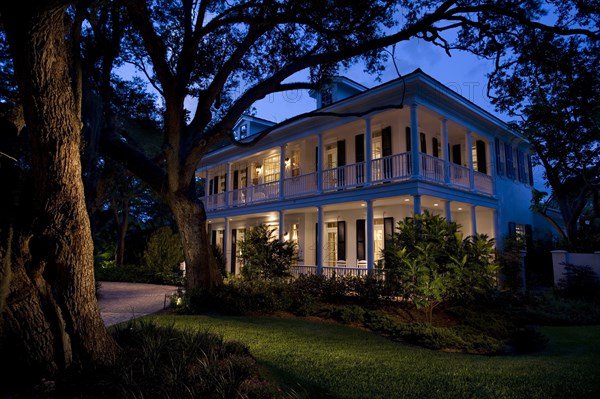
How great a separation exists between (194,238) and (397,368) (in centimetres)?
689

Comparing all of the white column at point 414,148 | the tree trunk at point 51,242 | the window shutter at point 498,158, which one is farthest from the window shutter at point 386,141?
the tree trunk at point 51,242

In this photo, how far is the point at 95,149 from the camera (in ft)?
30.0

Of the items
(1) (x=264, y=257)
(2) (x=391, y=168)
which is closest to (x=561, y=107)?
(2) (x=391, y=168)

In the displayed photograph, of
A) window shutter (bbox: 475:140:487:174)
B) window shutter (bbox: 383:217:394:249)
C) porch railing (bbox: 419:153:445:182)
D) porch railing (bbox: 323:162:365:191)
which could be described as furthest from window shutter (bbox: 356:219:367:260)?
window shutter (bbox: 475:140:487:174)

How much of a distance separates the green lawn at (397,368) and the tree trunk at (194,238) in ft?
9.29

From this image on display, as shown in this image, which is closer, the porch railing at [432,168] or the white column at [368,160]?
the porch railing at [432,168]

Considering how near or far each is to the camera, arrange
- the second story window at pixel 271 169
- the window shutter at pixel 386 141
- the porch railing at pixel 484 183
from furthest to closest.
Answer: the second story window at pixel 271 169 < the porch railing at pixel 484 183 < the window shutter at pixel 386 141

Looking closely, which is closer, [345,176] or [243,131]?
[345,176]

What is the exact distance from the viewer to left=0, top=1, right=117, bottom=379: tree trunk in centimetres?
365

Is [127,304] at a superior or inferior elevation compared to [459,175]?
inferior

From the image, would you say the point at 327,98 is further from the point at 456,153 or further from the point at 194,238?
the point at 194,238

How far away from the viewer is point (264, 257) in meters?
12.8

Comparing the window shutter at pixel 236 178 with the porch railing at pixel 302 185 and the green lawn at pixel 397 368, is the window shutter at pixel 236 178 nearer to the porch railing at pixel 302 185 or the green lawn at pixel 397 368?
the porch railing at pixel 302 185

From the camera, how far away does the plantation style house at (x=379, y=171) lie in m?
12.5
